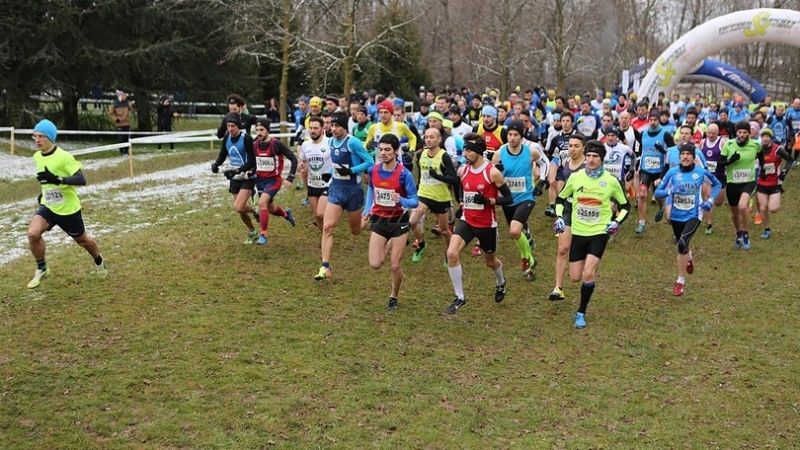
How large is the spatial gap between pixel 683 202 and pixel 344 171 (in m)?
4.38

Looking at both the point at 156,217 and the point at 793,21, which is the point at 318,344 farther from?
the point at 793,21

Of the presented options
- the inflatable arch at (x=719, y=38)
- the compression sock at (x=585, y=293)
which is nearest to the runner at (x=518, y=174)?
the compression sock at (x=585, y=293)

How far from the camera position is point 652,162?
1281 cm

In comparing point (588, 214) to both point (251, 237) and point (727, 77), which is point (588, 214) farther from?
point (727, 77)

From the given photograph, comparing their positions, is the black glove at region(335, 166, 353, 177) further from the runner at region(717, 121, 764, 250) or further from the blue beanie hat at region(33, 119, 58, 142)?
the runner at region(717, 121, 764, 250)

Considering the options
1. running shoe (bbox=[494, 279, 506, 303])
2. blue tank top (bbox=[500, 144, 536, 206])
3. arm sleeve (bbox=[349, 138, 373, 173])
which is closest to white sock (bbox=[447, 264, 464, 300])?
running shoe (bbox=[494, 279, 506, 303])

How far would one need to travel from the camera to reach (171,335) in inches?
309

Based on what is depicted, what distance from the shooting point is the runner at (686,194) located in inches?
380

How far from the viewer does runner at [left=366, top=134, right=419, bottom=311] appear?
8445 millimetres

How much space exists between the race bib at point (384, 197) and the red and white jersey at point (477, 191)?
0.83 m

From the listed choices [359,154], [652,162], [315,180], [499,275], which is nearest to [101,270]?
[315,180]

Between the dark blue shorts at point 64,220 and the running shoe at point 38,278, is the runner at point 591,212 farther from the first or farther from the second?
the running shoe at point 38,278

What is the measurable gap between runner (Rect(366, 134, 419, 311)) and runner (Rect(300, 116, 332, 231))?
1.64 metres

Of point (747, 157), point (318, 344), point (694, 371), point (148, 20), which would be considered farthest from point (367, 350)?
point (148, 20)
